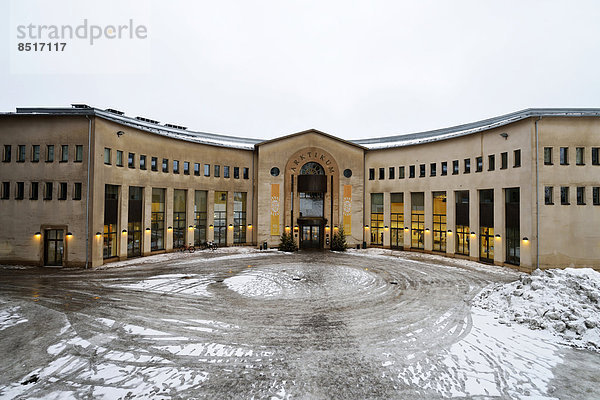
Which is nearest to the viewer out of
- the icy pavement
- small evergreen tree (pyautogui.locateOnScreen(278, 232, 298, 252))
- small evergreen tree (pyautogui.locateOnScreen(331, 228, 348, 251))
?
the icy pavement

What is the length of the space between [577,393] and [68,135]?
3219 cm

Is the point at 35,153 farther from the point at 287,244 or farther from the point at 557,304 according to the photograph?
the point at 557,304

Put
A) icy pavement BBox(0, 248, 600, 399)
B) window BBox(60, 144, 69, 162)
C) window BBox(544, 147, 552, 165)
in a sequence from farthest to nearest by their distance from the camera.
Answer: window BBox(60, 144, 69, 162)
window BBox(544, 147, 552, 165)
icy pavement BBox(0, 248, 600, 399)

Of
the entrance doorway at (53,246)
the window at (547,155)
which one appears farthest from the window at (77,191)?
the window at (547,155)

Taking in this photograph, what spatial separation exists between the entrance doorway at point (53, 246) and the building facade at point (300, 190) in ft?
0.29

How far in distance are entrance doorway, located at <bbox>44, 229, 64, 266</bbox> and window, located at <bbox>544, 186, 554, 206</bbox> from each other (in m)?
38.7

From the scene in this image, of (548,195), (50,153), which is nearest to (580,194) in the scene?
(548,195)

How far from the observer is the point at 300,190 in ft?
111

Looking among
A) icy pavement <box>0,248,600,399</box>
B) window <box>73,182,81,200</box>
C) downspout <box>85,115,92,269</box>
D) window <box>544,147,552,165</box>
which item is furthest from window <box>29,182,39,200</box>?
window <box>544,147,552,165</box>

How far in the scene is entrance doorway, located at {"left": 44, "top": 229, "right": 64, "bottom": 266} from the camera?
2216 cm

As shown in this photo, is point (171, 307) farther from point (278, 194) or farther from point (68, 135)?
point (278, 194)

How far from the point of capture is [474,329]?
1159 cm

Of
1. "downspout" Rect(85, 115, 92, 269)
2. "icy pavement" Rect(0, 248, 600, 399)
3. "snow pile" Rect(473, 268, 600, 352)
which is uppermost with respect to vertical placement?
"downspout" Rect(85, 115, 92, 269)

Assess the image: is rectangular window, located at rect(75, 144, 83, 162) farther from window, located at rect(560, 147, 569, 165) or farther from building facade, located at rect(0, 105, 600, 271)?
window, located at rect(560, 147, 569, 165)
